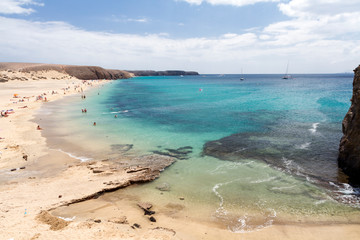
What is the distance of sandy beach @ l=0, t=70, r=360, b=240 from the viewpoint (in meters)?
11.3

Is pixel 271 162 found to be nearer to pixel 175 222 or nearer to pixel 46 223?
pixel 175 222

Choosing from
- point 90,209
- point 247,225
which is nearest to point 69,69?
point 90,209

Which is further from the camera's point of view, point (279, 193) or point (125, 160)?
point (125, 160)

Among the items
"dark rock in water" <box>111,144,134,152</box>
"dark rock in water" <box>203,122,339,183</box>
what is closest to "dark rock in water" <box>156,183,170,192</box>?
"dark rock in water" <box>203,122,339,183</box>

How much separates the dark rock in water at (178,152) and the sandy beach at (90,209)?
1.48 meters

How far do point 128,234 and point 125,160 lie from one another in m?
10.7

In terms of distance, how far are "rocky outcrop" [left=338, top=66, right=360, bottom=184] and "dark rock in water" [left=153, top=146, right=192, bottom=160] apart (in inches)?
536

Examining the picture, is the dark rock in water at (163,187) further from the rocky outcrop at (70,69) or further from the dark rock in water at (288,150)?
the rocky outcrop at (70,69)

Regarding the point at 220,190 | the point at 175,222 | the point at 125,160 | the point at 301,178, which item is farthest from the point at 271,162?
the point at 125,160

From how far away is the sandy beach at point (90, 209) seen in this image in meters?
11.3

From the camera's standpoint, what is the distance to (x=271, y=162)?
20.9 m

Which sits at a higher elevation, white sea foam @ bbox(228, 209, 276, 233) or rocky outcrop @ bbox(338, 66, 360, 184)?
rocky outcrop @ bbox(338, 66, 360, 184)

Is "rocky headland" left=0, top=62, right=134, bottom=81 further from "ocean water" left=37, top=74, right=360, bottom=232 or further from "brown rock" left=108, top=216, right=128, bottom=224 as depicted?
"brown rock" left=108, top=216, right=128, bottom=224

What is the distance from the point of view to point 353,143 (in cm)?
1764
